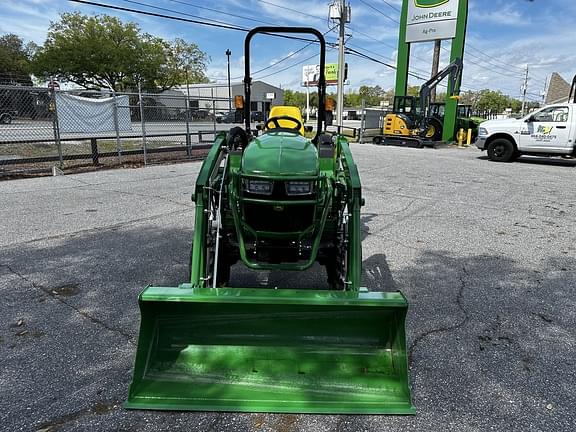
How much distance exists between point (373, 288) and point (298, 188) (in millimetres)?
1533

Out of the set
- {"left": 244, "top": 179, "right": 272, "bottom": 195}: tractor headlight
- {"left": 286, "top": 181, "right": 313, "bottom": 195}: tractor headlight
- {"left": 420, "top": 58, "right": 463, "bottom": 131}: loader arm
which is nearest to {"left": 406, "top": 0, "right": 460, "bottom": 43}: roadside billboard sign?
{"left": 420, "top": 58, "right": 463, "bottom": 131}: loader arm

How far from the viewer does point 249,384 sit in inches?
93.1

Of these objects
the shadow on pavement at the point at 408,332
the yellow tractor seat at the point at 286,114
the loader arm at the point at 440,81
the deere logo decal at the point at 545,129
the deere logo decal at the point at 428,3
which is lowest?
the shadow on pavement at the point at 408,332

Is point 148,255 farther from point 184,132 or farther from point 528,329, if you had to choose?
point 184,132

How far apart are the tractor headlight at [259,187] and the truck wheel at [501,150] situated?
45.1 ft

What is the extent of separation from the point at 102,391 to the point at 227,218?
5.07 ft

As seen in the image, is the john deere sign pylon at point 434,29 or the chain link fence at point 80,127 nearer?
the chain link fence at point 80,127

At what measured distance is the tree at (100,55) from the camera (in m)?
44.2

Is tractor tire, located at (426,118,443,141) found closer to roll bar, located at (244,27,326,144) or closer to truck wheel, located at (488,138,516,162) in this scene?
truck wheel, located at (488,138,516,162)

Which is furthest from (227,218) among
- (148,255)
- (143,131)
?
(143,131)

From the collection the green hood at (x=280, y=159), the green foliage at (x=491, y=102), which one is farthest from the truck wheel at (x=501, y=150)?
the green foliage at (x=491, y=102)

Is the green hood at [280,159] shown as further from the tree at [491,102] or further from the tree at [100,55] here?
the tree at [491,102]

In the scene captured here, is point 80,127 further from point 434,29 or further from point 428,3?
point 428,3

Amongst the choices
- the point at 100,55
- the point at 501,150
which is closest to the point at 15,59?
the point at 100,55
